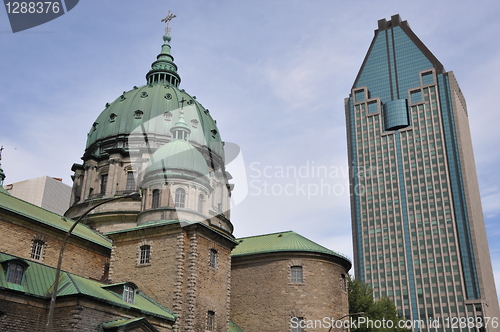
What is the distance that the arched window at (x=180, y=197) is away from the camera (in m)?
40.1

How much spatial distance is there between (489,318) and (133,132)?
301ft

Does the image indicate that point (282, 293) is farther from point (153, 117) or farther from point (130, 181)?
point (153, 117)

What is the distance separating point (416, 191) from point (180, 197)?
94.3 meters

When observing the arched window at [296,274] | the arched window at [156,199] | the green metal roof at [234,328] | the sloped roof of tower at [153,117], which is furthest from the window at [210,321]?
the sloped roof of tower at [153,117]

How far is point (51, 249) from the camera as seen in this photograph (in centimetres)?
3794

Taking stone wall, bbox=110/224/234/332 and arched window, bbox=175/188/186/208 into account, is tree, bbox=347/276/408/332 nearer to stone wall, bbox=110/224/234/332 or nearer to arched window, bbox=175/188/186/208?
stone wall, bbox=110/224/234/332

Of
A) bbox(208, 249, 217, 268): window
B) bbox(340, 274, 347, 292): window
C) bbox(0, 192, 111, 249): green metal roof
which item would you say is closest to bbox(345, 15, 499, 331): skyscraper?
bbox(340, 274, 347, 292): window

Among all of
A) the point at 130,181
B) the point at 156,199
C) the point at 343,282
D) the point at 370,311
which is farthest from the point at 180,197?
the point at 370,311

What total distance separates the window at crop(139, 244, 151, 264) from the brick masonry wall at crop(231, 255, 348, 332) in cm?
1017

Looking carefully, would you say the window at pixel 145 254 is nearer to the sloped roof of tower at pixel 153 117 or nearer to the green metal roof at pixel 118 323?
the green metal roof at pixel 118 323

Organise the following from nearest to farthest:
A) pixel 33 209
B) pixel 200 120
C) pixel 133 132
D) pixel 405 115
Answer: pixel 33 209 < pixel 133 132 < pixel 200 120 < pixel 405 115

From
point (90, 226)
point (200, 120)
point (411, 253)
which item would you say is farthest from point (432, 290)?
point (90, 226)

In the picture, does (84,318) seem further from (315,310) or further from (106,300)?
(315,310)

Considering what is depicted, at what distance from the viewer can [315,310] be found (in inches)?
1655
